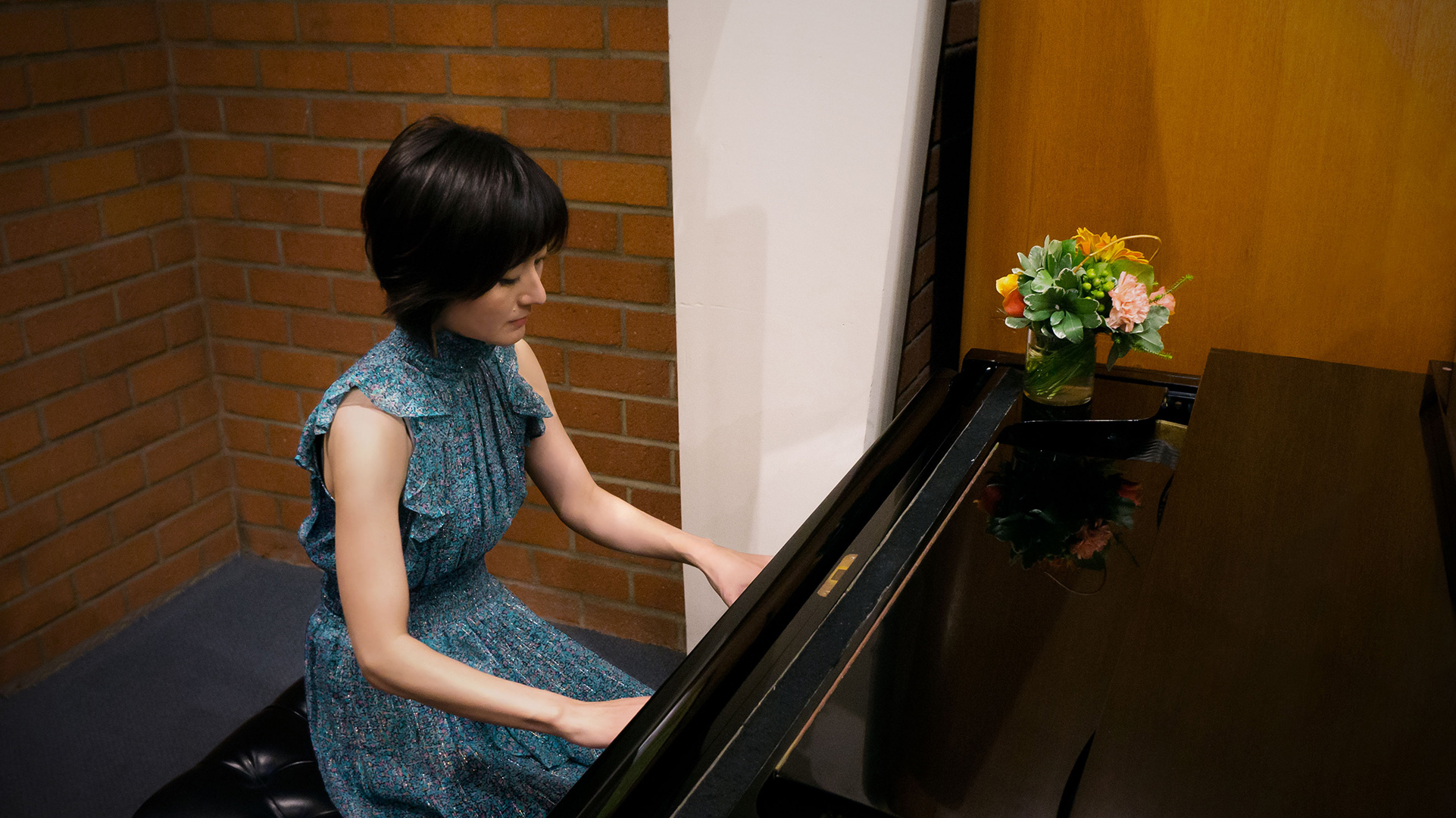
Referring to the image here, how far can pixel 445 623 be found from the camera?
1.50 metres

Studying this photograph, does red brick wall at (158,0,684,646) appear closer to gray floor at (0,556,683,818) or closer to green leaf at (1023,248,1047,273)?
gray floor at (0,556,683,818)

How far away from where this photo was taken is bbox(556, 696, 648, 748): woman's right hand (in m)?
1.19

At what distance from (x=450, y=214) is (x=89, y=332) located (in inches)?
64.0

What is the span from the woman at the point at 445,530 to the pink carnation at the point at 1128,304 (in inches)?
23.2

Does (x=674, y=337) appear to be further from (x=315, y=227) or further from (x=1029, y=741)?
(x=1029, y=741)

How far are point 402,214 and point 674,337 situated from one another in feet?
3.52

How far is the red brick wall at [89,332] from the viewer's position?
2299 millimetres

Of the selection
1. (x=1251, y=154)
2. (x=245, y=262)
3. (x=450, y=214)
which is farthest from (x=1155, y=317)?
(x=245, y=262)

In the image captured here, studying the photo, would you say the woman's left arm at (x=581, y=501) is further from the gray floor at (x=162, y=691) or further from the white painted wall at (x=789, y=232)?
the gray floor at (x=162, y=691)

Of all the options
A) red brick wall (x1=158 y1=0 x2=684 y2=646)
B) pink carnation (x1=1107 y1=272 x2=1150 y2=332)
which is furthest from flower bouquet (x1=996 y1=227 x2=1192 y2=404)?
red brick wall (x1=158 y1=0 x2=684 y2=646)

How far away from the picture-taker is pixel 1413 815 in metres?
0.79

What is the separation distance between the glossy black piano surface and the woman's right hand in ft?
0.72

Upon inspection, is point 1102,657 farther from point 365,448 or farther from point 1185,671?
point 365,448

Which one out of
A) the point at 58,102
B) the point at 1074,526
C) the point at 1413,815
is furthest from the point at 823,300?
the point at 58,102
